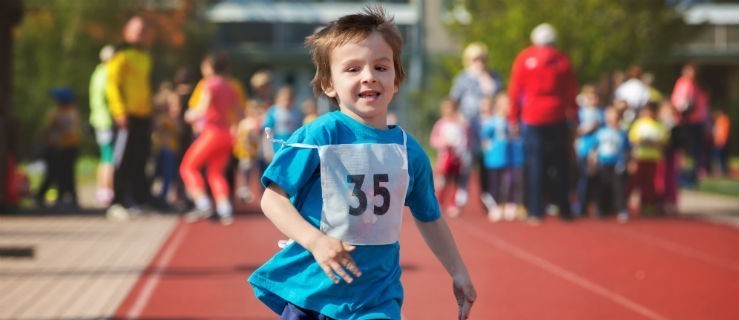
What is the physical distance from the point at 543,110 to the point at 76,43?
27709 mm

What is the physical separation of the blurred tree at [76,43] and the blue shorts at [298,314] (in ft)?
110

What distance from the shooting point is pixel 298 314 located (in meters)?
4.11

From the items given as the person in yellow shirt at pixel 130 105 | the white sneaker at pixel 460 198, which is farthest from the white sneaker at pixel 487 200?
the person in yellow shirt at pixel 130 105

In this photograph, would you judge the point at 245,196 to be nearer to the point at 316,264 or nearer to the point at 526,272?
the point at 526,272

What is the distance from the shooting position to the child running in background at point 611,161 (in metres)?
16.2

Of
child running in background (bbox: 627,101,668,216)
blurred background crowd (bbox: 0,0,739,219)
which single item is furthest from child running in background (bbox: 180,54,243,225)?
child running in background (bbox: 627,101,668,216)

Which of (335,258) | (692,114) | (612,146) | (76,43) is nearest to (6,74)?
(612,146)

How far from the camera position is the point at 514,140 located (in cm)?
1634

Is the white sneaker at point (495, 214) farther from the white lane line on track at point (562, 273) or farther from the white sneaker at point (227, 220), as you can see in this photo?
the white sneaker at point (227, 220)

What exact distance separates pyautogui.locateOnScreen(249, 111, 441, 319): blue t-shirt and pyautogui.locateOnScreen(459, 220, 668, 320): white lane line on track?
4.54 metres

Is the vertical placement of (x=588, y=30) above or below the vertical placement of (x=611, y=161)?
above

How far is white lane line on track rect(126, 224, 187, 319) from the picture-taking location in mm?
8455

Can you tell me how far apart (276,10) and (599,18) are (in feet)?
96.2

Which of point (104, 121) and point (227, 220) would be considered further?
point (104, 121)
